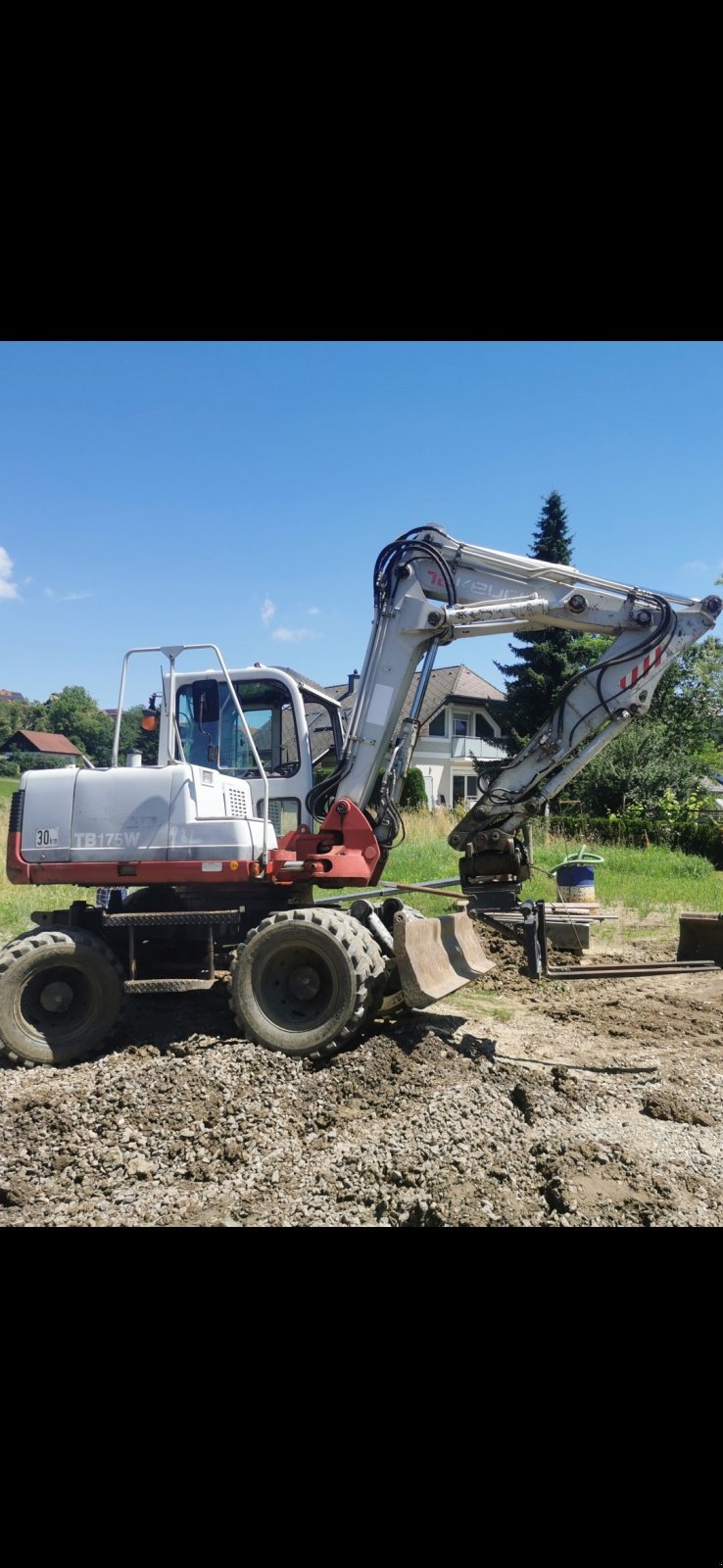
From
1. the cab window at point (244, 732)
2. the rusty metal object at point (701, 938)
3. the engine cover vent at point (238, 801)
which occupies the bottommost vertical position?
the rusty metal object at point (701, 938)

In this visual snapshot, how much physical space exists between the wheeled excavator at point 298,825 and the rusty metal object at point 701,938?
5.64 feet

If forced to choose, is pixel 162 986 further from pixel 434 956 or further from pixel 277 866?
pixel 434 956

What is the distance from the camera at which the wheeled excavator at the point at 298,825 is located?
636 centimetres

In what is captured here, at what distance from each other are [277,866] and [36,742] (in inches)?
2494

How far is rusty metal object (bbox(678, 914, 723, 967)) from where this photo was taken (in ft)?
27.0

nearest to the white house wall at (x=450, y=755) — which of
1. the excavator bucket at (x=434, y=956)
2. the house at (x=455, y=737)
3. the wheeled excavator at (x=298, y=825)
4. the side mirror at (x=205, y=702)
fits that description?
the house at (x=455, y=737)

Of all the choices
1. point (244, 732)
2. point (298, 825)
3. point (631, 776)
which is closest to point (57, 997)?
point (298, 825)

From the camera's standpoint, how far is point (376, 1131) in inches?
198

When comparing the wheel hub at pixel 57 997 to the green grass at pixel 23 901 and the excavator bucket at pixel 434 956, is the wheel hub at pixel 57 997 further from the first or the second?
the green grass at pixel 23 901

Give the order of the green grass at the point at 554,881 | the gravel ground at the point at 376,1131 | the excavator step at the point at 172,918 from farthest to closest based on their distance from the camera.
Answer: the green grass at the point at 554,881
the excavator step at the point at 172,918
the gravel ground at the point at 376,1131

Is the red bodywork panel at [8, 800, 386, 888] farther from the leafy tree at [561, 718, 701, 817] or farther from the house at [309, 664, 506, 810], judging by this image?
the house at [309, 664, 506, 810]

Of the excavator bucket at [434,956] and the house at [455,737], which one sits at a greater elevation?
the house at [455,737]

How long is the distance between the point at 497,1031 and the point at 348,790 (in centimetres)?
230

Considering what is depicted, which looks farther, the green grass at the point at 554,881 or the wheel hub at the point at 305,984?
the green grass at the point at 554,881
